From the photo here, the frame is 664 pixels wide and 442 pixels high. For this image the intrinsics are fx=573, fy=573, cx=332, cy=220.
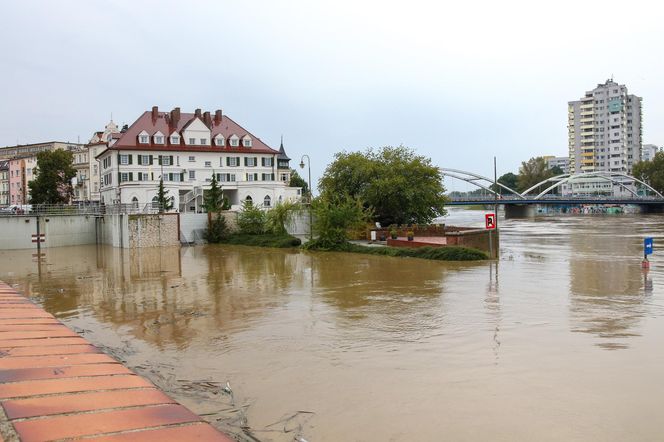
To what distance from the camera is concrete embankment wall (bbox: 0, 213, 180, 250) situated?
4805cm

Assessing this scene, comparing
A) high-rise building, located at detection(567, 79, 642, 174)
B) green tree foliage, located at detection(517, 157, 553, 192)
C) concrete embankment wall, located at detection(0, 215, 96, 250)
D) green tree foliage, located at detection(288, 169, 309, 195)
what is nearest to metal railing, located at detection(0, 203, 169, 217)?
concrete embankment wall, located at detection(0, 215, 96, 250)

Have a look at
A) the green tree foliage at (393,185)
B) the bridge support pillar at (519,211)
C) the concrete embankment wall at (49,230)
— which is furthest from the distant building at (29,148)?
the bridge support pillar at (519,211)

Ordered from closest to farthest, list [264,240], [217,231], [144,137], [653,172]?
1. [264,240]
2. [217,231]
3. [144,137]
4. [653,172]

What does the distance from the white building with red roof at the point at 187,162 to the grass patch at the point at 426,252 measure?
62.8 ft

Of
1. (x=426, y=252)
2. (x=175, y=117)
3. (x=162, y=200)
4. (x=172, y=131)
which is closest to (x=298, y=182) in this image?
(x=175, y=117)

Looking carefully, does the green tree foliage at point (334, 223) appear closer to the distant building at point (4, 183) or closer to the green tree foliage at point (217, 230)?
the green tree foliage at point (217, 230)

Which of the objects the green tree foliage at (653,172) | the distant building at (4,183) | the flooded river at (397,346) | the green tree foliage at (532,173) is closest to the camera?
the flooded river at (397,346)

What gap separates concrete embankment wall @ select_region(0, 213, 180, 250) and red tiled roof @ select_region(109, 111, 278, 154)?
8.98 metres

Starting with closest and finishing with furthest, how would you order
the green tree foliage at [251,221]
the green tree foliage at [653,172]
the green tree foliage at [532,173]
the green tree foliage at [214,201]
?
the green tree foliage at [251,221]
the green tree foliage at [214,201]
the green tree foliage at [653,172]
the green tree foliage at [532,173]

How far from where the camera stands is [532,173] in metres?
170

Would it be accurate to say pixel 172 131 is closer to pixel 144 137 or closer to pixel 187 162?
pixel 144 137

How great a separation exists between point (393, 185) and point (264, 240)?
11.9 m

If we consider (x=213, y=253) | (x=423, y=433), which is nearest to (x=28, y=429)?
(x=423, y=433)

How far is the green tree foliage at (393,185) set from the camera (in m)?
49.0
